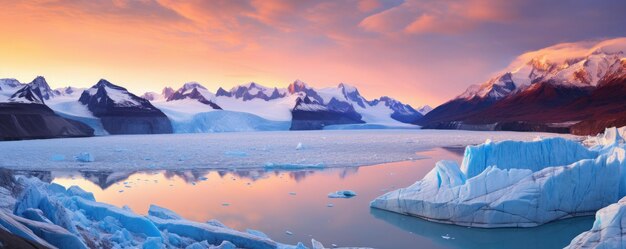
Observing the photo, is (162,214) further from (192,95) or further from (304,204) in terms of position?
(192,95)

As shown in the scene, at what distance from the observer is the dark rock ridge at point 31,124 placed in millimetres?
57844

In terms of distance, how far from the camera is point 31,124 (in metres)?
62.6

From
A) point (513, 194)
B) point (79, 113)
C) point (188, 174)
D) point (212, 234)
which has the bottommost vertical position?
point (188, 174)

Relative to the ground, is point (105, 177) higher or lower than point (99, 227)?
lower

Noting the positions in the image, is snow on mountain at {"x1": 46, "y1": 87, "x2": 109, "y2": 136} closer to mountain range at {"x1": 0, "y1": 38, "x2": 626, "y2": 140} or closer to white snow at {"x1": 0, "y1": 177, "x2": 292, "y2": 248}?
mountain range at {"x1": 0, "y1": 38, "x2": 626, "y2": 140}

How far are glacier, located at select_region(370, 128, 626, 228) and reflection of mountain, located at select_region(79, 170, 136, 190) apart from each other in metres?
11.0

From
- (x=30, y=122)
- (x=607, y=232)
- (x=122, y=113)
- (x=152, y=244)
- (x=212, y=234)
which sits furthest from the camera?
(x=122, y=113)

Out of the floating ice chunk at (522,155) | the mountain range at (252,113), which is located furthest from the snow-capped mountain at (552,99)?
the floating ice chunk at (522,155)

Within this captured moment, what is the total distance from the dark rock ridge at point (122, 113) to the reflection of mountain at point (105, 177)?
72.0 metres

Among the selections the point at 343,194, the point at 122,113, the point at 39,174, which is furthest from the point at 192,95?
the point at 343,194

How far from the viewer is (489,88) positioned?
192875 mm

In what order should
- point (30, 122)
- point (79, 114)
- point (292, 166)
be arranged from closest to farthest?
1. point (292, 166)
2. point (30, 122)
3. point (79, 114)

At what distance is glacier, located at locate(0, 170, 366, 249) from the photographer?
540cm

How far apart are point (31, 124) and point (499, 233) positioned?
6775cm
